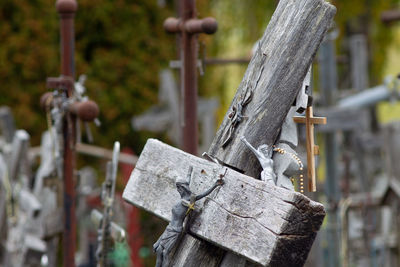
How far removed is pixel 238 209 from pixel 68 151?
2174 millimetres

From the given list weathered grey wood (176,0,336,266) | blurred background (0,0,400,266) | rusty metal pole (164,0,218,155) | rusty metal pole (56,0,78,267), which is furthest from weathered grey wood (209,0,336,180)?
blurred background (0,0,400,266)

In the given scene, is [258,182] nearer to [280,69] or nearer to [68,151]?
[280,69]

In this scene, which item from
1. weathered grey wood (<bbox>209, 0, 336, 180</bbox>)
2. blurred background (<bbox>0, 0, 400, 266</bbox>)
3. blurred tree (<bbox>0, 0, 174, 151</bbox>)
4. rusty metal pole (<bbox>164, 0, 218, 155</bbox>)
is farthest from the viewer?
blurred tree (<bbox>0, 0, 174, 151</bbox>)

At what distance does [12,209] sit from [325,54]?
3030 mm

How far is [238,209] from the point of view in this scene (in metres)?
2.61

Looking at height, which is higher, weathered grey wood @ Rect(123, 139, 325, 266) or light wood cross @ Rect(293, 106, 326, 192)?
light wood cross @ Rect(293, 106, 326, 192)

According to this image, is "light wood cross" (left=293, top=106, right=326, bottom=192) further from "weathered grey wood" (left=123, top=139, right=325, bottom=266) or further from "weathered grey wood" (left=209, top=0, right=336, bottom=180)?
"weathered grey wood" (left=123, top=139, right=325, bottom=266)

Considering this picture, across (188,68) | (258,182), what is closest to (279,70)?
(258,182)

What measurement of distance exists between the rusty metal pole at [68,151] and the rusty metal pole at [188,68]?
56 cm

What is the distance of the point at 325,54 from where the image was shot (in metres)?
7.40

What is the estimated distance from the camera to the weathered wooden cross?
8.11ft

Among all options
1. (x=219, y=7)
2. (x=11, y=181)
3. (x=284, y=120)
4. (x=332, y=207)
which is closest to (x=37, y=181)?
(x=11, y=181)

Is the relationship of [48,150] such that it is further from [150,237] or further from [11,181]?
[150,237]

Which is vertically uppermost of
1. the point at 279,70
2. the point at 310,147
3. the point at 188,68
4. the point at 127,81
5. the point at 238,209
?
the point at 279,70
